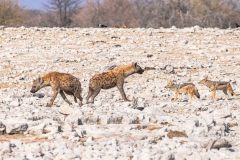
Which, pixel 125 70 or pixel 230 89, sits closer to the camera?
pixel 125 70

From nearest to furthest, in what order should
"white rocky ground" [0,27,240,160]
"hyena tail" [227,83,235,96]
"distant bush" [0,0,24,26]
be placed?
"white rocky ground" [0,27,240,160] → "hyena tail" [227,83,235,96] → "distant bush" [0,0,24,26]

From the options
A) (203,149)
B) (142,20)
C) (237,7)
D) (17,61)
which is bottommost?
(203,149)

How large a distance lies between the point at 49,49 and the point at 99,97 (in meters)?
7.81

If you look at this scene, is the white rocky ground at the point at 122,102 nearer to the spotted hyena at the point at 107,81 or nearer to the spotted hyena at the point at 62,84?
the spotted hyena at the point at 107,81

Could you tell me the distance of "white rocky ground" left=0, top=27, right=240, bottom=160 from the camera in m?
8.98

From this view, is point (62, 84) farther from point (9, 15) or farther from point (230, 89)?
point (9, 15)

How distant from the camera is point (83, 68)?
66.9 feet

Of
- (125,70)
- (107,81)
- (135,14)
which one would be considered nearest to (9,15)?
(135,14)

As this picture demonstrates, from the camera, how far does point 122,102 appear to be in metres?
13.9

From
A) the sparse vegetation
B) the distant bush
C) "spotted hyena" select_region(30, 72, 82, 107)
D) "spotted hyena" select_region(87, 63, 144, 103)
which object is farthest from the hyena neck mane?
the distant bush

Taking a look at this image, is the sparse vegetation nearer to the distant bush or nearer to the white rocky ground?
the distant bush

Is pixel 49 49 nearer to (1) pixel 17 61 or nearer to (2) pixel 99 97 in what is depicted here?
(1) pixel 17 61

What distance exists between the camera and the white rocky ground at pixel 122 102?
898 cm

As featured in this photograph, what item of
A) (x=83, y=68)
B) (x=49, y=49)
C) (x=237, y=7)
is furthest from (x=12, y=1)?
A: (x=83, y=68)
